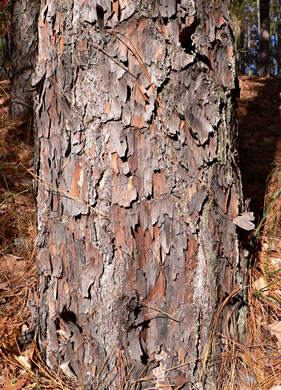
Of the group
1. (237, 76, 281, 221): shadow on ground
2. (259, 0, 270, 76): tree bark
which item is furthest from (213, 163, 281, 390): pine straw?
(259, 0, 270, 76): tree bark

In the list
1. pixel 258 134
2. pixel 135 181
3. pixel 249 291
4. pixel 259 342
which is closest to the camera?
pixel 135 181

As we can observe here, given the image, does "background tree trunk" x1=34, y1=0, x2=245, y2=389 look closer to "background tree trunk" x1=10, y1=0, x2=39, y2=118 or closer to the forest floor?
the forest floor

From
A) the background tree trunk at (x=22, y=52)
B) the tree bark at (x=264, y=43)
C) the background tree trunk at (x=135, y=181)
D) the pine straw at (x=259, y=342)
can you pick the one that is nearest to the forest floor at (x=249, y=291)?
the pine straw at (x=259, y=342)

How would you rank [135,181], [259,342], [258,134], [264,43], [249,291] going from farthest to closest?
1. [264,43]
2. [258,134]
3. [249,291]
4. [259,342]
5. [135,181]

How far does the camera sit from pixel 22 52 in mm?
3451

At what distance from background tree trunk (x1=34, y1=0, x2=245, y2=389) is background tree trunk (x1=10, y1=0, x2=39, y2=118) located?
2.22 m

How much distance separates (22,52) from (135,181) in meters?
2.78

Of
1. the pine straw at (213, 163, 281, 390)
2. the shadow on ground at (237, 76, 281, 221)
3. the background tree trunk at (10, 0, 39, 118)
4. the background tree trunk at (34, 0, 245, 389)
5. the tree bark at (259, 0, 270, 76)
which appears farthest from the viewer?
the tree bark at (259, 0, 270, 76)

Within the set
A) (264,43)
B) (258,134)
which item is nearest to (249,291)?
(258,134)

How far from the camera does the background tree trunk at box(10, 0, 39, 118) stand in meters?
3.35

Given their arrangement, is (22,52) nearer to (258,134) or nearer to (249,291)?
(258,134)

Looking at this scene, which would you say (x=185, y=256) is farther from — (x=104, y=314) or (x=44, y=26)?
(x=44, y=26)

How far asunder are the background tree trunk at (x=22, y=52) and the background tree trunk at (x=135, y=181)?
2.22m

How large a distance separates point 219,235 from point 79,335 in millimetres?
662
